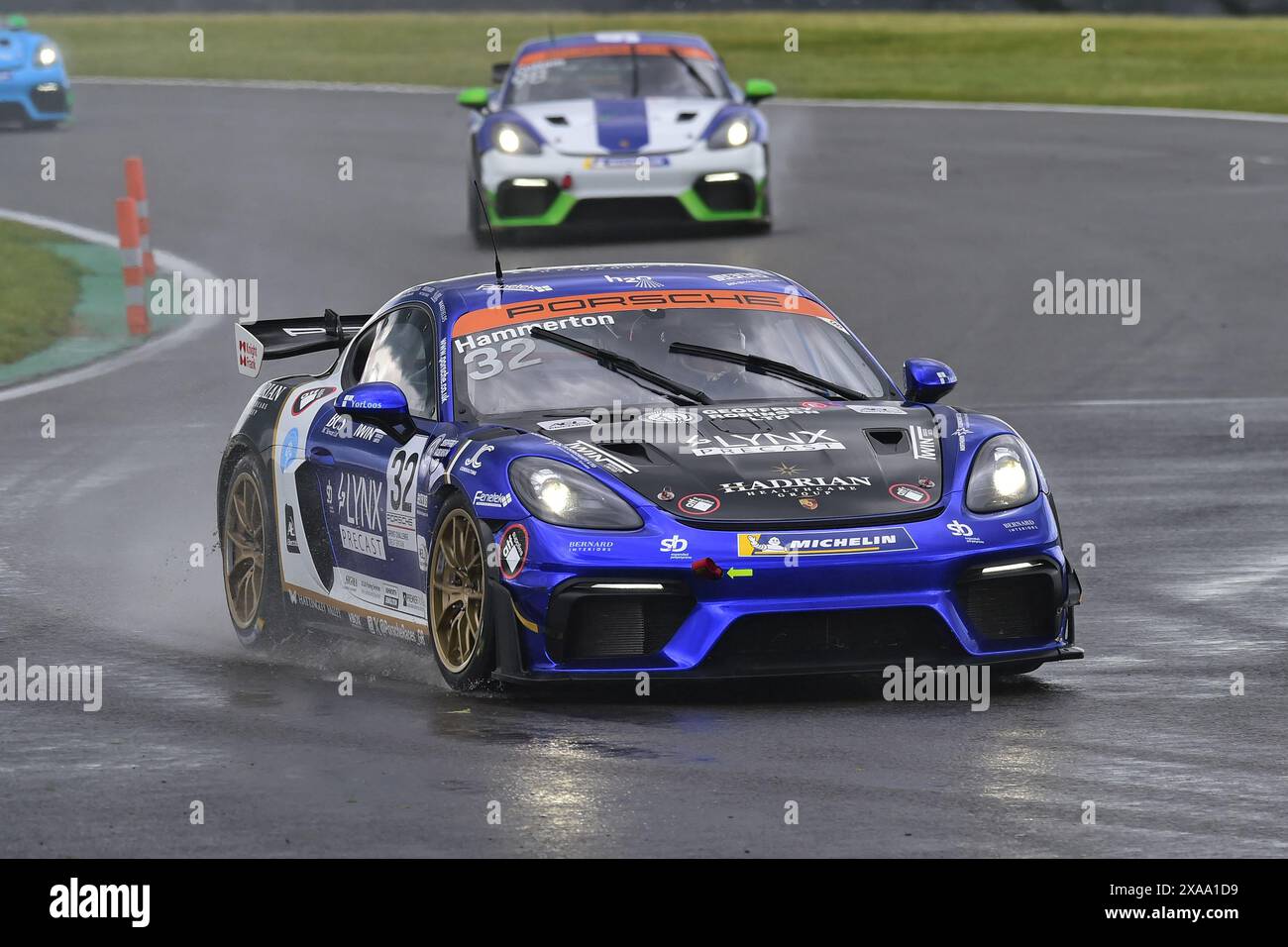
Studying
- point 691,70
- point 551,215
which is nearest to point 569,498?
point 551,215

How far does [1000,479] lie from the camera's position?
8.45 meters

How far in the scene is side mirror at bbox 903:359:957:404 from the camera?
365 inches

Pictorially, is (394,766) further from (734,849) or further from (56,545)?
(56,545)

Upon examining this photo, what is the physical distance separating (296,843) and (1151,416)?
31.3 ft

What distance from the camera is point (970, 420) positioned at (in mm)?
8891

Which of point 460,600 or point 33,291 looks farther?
point 33,291

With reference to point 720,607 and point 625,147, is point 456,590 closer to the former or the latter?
point 720,607

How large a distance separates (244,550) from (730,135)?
10.4 metres

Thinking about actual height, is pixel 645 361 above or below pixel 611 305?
below

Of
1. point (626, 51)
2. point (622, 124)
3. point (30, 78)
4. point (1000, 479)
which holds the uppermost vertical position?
point (30, 78)

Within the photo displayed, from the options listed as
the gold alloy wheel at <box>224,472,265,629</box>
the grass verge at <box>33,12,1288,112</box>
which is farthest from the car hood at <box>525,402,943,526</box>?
the grass verge at <box>33,12,1288,112</box>

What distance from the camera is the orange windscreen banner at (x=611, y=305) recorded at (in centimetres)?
935
